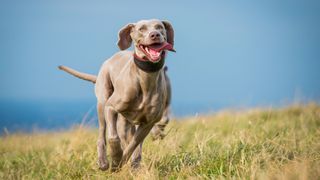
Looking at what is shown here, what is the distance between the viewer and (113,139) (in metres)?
6.12

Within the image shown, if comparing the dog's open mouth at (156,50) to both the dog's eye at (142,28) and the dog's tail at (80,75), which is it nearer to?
the dog's eye at (142,28)

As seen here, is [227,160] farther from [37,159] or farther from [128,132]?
[37,159]

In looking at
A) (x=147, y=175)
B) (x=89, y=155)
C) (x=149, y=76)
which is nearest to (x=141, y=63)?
(x=149, y=76)

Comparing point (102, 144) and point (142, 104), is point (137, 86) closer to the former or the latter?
point (142, 104)

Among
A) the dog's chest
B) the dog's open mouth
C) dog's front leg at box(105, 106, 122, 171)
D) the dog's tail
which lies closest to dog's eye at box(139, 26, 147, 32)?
the dog's open mouth

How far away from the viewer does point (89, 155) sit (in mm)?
7367

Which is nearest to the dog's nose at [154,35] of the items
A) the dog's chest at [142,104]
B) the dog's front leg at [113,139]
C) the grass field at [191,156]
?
the dog's chest at [142,104]

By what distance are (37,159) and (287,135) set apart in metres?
3.23

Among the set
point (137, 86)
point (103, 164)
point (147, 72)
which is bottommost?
point (103, 164)

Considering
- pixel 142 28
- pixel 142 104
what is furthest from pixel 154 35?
pixel 142 104

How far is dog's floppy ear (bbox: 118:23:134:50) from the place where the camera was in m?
6.09

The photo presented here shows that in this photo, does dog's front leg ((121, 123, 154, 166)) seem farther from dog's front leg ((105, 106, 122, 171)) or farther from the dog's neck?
the dog's neck

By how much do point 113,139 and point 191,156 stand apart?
1.10 m

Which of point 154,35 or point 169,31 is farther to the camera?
point 169,31
